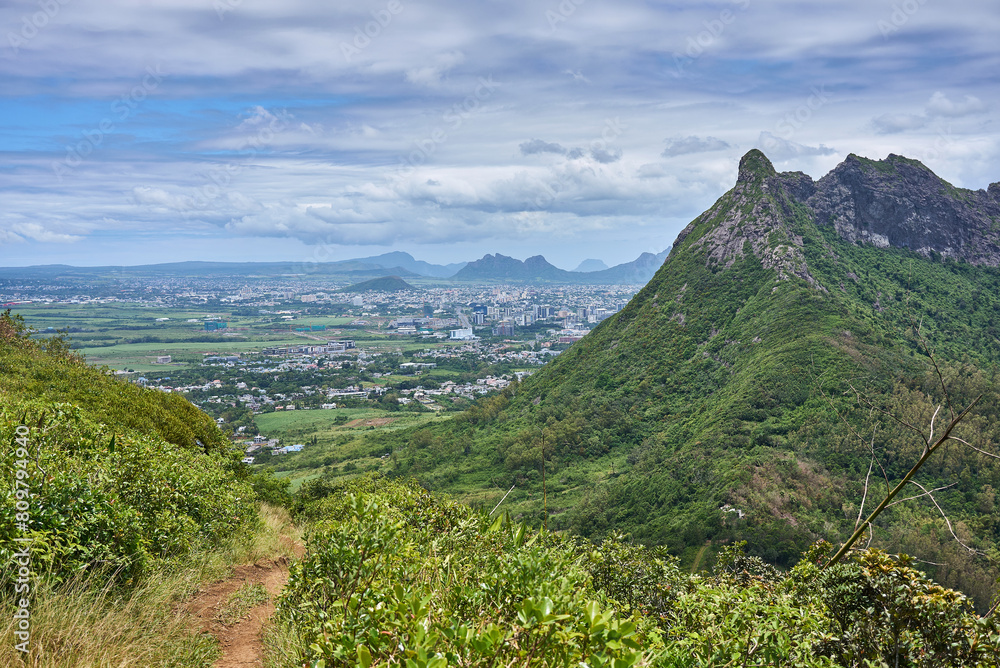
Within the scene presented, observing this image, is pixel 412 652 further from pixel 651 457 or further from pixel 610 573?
pixel 651 457

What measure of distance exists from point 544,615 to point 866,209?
8788 cm

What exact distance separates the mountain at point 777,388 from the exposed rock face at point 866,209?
0.27 meters

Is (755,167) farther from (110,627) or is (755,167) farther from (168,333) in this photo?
(168,333)

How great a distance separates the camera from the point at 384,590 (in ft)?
10.8

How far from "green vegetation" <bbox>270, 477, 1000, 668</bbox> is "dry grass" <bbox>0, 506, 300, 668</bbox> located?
0.83 m

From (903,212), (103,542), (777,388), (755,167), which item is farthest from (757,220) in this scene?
(103,542)

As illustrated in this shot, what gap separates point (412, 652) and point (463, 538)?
2.83 metres

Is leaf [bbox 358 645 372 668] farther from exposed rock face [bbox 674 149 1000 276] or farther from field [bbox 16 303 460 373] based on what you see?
field [bbox 16 303 460 373]

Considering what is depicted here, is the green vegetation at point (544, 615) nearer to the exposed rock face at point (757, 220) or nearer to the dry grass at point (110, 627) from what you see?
the dry grass at point (110, 627)

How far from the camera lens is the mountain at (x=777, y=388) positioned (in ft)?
94.4

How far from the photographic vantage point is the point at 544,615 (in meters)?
2.57

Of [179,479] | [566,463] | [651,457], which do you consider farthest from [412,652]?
[566,463]

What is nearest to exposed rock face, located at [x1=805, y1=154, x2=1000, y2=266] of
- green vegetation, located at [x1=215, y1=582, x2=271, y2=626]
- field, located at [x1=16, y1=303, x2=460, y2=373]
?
green vegetation, located at [x1=215, y1=582, x2=271, y2=626]

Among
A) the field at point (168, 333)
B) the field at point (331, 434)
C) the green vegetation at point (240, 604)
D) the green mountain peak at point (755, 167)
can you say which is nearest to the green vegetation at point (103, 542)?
the green vegetation at point (240, 604)
